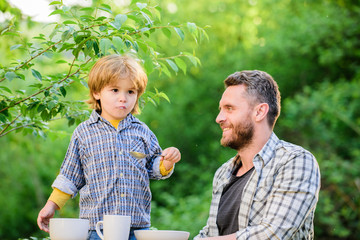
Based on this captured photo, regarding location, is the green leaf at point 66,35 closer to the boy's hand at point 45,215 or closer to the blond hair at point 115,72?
the blond hair at point 115,72

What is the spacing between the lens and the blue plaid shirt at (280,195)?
5.81 feet

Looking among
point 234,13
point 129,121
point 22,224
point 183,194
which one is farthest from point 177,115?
point 129,121

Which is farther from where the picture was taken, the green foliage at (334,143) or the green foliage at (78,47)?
the green foliage at (334,143)

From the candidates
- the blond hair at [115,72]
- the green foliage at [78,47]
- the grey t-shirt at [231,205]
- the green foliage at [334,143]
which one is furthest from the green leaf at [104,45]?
the green foliage at [334,143]

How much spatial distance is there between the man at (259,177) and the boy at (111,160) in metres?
0.28

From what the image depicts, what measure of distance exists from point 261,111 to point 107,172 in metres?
0.68

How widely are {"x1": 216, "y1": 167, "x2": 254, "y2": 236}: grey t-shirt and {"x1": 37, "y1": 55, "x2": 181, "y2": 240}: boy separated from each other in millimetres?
276

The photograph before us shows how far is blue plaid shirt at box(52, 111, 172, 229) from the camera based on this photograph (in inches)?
79.6

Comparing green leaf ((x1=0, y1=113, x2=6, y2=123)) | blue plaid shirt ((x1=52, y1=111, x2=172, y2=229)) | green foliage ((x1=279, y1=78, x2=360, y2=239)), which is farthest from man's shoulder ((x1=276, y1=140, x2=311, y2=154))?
green foliage ((x1=279, y1=78, x2=360, y2=239))

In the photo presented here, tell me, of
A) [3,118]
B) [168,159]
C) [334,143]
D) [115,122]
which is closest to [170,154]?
[168,159]

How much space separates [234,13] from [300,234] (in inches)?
372

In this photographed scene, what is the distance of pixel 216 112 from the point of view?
9.84m

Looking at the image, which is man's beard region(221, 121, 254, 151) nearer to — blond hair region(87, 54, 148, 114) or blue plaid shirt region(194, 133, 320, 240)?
blue plaid shirt region(194, 133, 320, 240)

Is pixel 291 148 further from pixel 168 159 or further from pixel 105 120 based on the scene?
pixel 105 120
